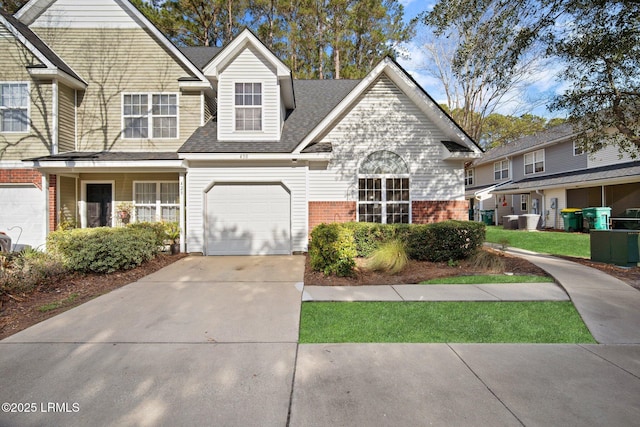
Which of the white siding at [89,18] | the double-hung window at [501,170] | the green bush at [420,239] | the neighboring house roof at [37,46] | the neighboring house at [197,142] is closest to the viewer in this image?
the green bush at [420,239]

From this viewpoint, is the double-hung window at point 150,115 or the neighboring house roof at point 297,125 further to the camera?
the double-hung window at point 150,115

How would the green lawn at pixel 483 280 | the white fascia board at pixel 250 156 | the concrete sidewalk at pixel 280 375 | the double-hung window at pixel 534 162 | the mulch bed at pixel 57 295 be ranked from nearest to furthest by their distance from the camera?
the concrete sidewalk at pixel 280 375, the mulch bed at pixel 57 295, the green lawn at pixel 483 280, the white fascia board at pixel 250 156, the double-hung window at pixel 534 162

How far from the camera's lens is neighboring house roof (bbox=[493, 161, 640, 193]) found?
15.8 m

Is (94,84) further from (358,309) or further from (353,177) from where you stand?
(358,309)

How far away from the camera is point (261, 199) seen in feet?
34.2

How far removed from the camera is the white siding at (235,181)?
10211 mm

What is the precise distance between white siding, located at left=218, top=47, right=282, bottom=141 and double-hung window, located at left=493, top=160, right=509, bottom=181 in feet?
76.8

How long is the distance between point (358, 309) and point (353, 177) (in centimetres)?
656

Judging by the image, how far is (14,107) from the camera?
10719 millimetres

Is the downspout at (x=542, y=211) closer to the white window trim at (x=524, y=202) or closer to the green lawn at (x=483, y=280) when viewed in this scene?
the white window trim at (x=524, y=202)

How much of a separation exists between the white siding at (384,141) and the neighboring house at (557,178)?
9.20m

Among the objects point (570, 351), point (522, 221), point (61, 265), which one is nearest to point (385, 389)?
point (570, 351)

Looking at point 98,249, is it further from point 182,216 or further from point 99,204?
point 99,204

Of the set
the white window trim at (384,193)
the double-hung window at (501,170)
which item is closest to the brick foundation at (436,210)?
the white window trim at (384,193)
